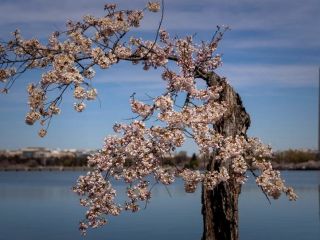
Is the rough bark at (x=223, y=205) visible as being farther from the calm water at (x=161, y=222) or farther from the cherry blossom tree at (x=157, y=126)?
the calm water at (x=161, y=222)

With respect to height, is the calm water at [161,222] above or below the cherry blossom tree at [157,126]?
below

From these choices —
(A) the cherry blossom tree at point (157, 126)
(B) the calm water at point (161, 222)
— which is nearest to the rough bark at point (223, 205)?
(A) the cherry blossom tree at point (157, 126)

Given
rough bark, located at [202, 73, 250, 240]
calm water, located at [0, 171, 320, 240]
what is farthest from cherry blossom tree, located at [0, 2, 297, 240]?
calm water, located at [0, 171, 320, 240]

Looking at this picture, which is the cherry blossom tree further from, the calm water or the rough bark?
the calm water

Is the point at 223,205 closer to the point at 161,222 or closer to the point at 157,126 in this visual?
the point at 157,126

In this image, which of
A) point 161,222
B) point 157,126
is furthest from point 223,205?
point 161,222

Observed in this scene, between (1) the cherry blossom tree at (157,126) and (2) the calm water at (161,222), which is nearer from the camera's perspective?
(1) the cherry blossom tree at (157,126)

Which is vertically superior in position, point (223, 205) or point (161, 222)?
point (223, 205)

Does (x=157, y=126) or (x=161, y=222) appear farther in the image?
(x=161, y=222)

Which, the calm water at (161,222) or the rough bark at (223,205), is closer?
the rough bark at (223,205)

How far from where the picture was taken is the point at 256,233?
27500 millimetres

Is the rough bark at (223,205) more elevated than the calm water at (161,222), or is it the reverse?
the rough bark at (223,205)

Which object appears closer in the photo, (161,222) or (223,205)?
(223,205)

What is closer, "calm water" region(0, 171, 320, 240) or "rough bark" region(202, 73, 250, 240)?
"rough bark" region(202, 73, 250, 240)
